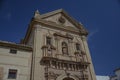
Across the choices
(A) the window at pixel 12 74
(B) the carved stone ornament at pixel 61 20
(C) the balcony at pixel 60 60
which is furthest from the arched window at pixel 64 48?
(A) the window at pixel 12 74

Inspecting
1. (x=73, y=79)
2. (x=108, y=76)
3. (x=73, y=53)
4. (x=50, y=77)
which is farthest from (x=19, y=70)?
(x=108, y=76)

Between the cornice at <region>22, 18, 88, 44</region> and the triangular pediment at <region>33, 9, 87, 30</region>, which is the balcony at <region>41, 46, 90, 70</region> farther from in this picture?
the triangular pediment at <region>33, 9, 87, 30</region>

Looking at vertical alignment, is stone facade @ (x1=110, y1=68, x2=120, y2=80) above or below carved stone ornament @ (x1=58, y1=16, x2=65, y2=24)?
below

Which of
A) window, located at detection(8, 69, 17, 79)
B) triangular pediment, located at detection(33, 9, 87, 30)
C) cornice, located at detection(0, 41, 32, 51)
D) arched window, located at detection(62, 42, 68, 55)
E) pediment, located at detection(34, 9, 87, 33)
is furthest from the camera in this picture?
triangular pediment, located at detection(33, 9, 87, 30)

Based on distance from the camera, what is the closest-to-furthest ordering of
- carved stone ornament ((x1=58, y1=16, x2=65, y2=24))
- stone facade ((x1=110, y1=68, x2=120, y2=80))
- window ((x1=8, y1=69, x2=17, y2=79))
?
window ((x1=8, y1=69, x2=17, y2=79)) < carved stone ornament ((x1=58, y1=16, x2=65, y2=24)) < stone facade ((x1=110, y1=68, x2=120, y2=80))

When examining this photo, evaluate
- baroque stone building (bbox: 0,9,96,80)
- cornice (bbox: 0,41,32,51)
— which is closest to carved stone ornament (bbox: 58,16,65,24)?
baroque stone building (bbox: 0,9,96,80)

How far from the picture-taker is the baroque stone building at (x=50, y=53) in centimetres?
1379

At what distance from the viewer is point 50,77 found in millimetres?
14383

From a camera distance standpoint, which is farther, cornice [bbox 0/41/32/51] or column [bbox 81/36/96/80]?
column [bbox 81/36/96/80]

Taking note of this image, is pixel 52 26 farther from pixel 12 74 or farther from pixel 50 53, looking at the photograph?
pixel 12 74

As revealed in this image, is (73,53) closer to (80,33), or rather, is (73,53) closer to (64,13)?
(80,33)

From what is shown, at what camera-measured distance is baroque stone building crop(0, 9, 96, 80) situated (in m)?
13.8

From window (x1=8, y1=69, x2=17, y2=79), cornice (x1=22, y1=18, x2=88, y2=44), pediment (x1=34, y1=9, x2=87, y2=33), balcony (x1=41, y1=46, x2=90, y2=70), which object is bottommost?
window (x1=8, y1=69, x2=17, y2=79)

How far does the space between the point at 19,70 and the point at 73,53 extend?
8266mm
